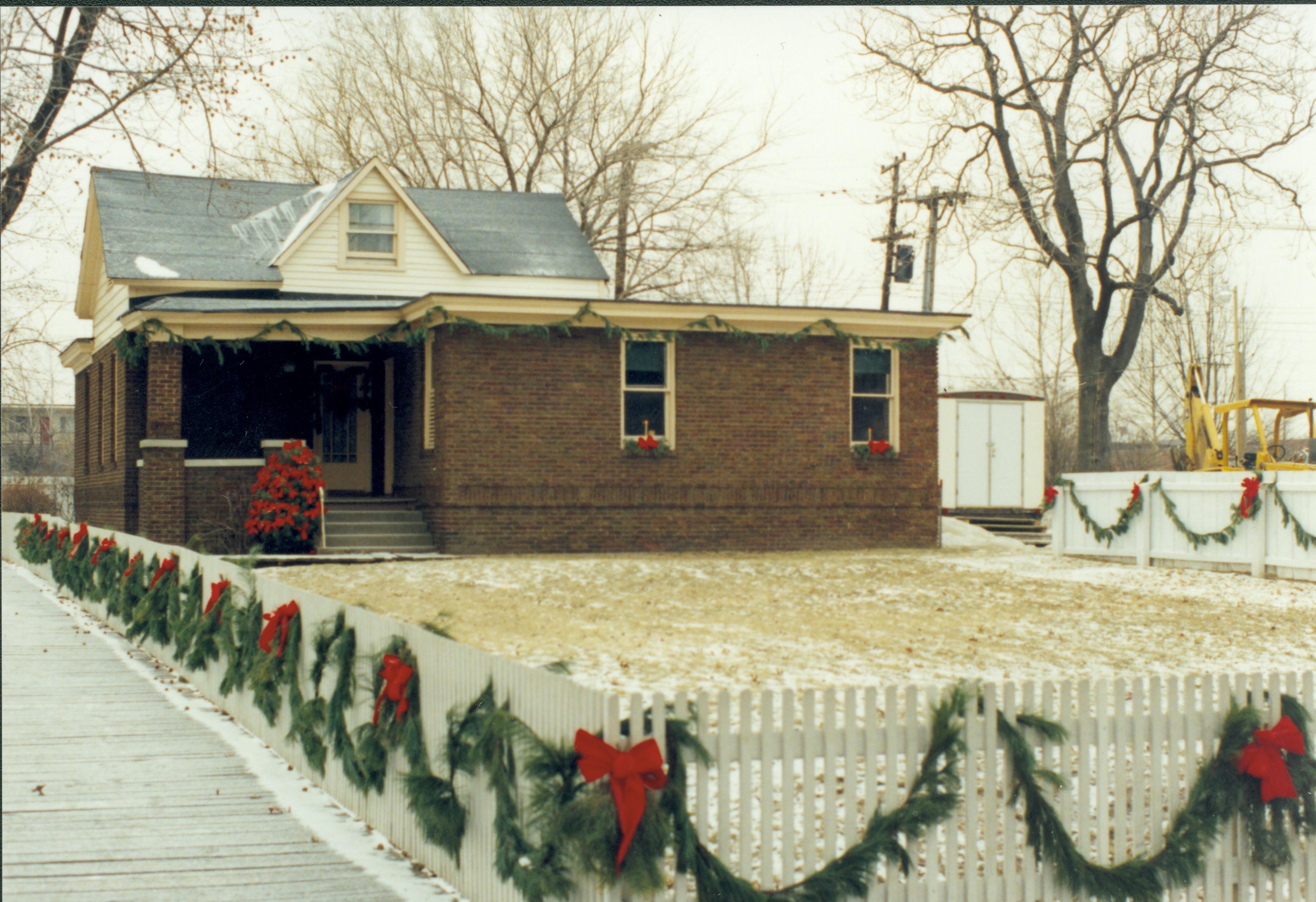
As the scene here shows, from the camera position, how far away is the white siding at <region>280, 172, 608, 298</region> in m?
23.5

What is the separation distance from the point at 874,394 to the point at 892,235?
41.7 ft

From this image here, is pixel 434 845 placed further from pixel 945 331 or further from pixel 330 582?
pixel 945 331

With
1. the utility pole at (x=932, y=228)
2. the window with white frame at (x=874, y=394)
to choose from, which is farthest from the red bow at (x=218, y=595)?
the utility pole at (x=932, y=228)

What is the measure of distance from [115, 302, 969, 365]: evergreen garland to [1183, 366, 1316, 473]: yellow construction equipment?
14.5 feet

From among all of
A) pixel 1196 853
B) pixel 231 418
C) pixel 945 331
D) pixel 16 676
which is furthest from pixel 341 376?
pixel 1196 853

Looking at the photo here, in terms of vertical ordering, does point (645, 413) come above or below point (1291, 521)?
above

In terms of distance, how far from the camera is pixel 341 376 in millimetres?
22750

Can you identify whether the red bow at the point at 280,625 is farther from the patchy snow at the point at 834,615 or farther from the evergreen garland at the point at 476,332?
the evergreen garland at the point at 476,332

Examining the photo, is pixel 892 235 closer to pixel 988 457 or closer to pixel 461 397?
pixel 988 457

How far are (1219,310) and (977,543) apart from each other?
21.1m

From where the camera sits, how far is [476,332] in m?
19.3

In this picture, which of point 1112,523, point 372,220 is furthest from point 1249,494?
point 372,220

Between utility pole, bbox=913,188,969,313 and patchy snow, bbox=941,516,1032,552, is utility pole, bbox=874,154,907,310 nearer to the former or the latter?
utility pole, bbox=913,188,969,313

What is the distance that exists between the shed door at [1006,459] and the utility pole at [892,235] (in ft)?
17.1
